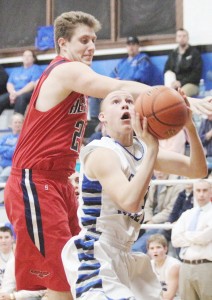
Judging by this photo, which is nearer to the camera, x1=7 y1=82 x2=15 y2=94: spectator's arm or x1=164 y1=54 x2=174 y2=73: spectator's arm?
x1=164 y1=54 x2=174 y2=73: spectator's arm

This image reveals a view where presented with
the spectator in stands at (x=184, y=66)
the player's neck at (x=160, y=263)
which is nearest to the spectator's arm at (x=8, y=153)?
the spectator in stands at (x=184, y=66)

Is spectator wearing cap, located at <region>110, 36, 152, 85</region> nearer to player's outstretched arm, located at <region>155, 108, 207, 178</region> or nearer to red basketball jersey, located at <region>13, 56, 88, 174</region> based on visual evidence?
red basketball jersey, located at <region>13, 56, 88, 174</region>

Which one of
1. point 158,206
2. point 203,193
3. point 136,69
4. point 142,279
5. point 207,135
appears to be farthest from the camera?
point 136,69

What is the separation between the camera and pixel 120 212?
3795 mm

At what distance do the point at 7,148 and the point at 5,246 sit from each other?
3.05 meters

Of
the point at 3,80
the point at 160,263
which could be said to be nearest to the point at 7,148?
the point at 3,80

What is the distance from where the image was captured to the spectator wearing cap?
1157 centimetres

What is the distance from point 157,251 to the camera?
716 cm

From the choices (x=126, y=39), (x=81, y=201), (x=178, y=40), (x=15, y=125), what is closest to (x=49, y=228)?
(x=81, y=201)

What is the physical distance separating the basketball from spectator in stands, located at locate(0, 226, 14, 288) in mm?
4367

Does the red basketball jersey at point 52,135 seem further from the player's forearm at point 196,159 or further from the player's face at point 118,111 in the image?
the player's forearm at point 196,159

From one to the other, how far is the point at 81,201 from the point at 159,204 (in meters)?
4.59

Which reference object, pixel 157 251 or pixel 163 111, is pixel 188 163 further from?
pixel 157 251

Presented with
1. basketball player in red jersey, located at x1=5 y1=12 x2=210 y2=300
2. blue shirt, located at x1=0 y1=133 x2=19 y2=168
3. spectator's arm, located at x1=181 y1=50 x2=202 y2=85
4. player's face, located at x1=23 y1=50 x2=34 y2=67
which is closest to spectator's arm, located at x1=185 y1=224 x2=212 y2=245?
basketball player in red jersey, located at x1=5 y1=12 x2=210 y2=300
